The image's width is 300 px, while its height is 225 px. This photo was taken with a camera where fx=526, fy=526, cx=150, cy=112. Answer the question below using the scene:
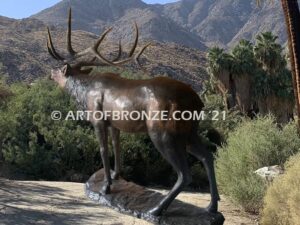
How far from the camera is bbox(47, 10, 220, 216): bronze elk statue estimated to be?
677 centimetres

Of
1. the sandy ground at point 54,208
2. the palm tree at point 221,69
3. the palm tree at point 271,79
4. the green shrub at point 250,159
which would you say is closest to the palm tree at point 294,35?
the green shrub at point 250,159

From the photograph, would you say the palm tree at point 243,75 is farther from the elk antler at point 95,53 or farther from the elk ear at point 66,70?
the elk ear at point 66,70

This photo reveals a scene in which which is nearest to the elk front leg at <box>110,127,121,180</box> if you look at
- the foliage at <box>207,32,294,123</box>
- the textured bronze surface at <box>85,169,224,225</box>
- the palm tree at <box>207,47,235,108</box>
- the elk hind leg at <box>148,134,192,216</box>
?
the textured bronze surface at <box>85,169,224,225</box>

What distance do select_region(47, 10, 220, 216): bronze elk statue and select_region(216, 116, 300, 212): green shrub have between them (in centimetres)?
332

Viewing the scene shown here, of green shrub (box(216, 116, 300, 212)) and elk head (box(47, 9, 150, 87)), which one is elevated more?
elk head (box(47, 9, 150, 87))

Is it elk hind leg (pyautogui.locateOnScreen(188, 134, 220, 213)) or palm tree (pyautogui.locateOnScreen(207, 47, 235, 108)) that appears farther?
palm tree (pyautogui.locateOnScreen(207, 47, 235, 108))

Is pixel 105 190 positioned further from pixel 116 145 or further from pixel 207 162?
pixel 207 162

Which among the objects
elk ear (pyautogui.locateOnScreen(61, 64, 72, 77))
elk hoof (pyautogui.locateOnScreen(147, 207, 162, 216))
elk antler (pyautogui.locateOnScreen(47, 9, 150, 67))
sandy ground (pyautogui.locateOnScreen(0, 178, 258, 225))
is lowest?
sandy ground (pyautogui.locateOnScreen(0, 178, 258, 225))

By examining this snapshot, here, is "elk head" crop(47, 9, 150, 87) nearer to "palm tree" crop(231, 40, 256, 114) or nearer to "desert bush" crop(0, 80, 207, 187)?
"desert bush" crop(0, 80, 207, 187)

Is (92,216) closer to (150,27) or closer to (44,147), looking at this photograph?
(44,147)

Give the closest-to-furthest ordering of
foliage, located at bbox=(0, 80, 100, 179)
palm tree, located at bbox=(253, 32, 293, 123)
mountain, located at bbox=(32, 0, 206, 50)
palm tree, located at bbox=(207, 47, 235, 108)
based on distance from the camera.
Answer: foliage, located at bbox=(0, 80, 100, 179), palm tree, located at bbox=(253, 32, 293, 123), palm tree, located at bbox=(207, 47, 235, 108), mountain, located at bbox=(32, 0, 206, 50)

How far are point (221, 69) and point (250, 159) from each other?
24406 millimetres

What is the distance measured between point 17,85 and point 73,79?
1276 centimetres

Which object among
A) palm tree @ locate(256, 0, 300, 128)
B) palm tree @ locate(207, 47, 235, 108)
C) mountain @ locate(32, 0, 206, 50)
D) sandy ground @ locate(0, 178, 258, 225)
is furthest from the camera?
mountain @ locate(32, 0, 206, 50)
